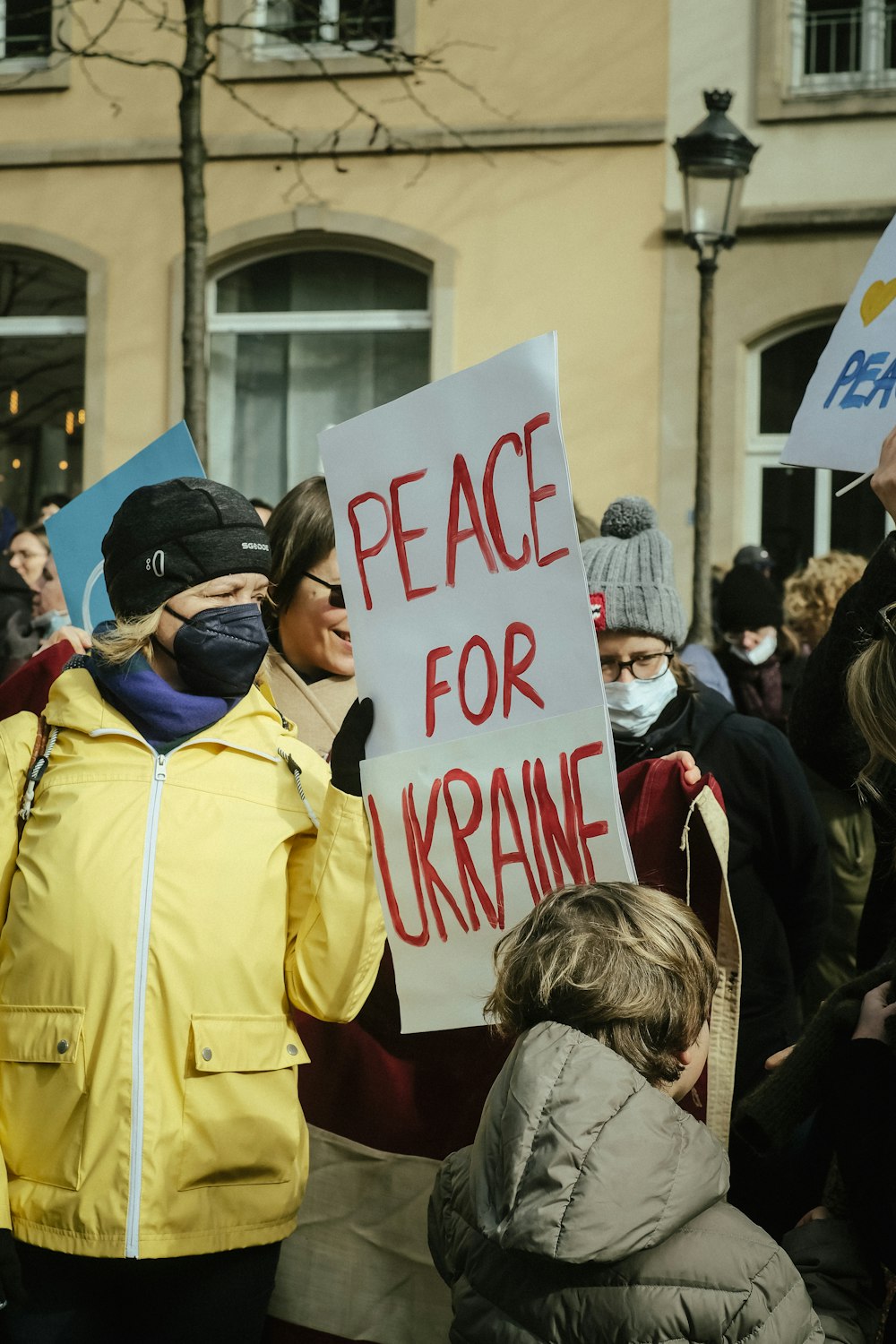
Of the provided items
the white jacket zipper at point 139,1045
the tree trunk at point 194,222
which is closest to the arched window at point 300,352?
the tree trunk at point 194,222

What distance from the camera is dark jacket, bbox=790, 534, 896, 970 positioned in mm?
2186

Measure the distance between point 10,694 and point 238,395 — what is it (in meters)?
9.02

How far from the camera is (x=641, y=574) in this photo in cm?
319

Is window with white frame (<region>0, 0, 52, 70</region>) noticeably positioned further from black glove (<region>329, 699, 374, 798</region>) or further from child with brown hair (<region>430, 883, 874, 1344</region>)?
child with brown hair (<region>430, 883, 874, 1344</region>)

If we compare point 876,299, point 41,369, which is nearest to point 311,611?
point 876,299

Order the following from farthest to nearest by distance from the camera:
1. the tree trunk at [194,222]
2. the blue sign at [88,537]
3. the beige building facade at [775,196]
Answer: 1. the beige building facade at [775,196]
2. the tree trunk at [194,222]
3. the blue sign at [88,537]

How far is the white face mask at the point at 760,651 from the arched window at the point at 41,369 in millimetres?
6896

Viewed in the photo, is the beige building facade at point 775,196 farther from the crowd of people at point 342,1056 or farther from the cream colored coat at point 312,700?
the crowd of people at point 342,1056

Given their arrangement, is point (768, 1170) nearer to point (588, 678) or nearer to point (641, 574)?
point (588, 678)

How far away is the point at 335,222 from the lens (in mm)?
11133

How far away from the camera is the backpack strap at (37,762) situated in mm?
2297

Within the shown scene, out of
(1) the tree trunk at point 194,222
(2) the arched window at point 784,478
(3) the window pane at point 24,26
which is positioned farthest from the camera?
(3) the window pane at point 24,26

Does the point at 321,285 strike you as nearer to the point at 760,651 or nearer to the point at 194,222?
the point at 194,222

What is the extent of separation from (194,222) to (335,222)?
153 inches
